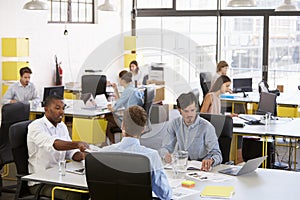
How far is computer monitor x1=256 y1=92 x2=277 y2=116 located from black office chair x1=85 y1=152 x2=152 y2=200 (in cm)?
417

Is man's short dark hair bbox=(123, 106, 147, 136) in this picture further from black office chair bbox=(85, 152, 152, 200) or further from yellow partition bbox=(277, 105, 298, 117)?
yellow partition bbox=(277, 105, 298, 117)

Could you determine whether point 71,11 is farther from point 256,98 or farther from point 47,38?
point 256,98

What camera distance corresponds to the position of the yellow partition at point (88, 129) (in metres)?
6.71

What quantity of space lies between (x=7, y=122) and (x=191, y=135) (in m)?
2.13

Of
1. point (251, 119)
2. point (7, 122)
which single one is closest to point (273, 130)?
point (251, 119)

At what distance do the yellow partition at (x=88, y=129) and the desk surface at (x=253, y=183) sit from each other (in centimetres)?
256

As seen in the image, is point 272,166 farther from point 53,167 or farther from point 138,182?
point 138,182

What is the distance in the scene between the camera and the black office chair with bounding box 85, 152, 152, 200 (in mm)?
3143

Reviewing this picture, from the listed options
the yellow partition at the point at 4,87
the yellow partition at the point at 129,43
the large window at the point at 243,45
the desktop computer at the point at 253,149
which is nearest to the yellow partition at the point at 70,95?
the yellow partition at the point at 4,87

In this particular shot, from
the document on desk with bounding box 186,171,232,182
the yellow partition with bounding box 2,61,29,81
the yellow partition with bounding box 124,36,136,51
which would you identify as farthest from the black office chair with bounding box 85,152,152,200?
the yellow partition with bounding box 124,36,136,51

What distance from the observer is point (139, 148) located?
356 cm

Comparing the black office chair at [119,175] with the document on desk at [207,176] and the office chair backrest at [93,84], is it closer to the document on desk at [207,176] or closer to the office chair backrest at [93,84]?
the document on desk at [207,176]

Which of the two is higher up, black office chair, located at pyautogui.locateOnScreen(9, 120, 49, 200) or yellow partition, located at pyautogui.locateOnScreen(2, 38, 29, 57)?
yellow partition, located at pyautogui.locateOnScreen(2, 38, 29, 57)

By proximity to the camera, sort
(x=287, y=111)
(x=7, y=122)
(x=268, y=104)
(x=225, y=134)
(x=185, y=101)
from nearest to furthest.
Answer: (x=185, y=101)
(x=225, y=134)
(x=7, y=122)
(x=268, y=104)
(x=287, y=111)
